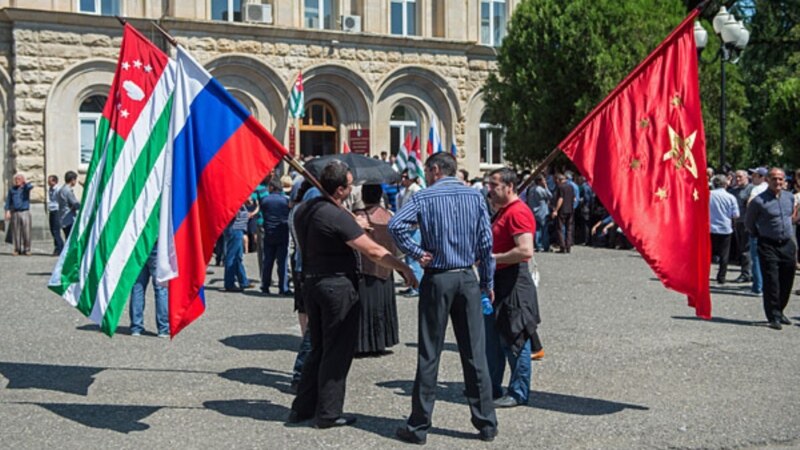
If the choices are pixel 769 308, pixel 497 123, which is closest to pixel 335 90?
pixel 497 123

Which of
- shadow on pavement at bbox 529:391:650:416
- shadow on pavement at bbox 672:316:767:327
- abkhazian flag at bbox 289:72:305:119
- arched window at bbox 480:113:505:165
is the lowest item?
shadow on pavement at bbox 529:391:650:416

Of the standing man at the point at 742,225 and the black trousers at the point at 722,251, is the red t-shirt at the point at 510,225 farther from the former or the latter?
the standing man at the point at 742,225

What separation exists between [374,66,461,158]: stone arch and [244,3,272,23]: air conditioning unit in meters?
4.01

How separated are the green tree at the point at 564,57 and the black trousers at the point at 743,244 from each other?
749 centimetres

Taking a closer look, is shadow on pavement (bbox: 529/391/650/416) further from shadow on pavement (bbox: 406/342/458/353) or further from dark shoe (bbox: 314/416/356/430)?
shadow on pavement (bbox: 406/342/458/353)

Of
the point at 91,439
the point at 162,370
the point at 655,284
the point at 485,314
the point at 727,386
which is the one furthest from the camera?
the point at 655,284

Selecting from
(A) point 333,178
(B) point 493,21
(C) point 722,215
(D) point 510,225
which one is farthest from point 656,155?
(B) point 493,21

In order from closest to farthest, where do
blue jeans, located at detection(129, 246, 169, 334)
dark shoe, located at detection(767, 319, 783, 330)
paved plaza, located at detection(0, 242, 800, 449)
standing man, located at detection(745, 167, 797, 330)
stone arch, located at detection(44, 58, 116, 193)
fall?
1. paved plaza, located at detection(0, 242, 800, 449)
2. blue jeans, located at detection(129, 246, 169, 334)
3. dark shoe, located at detection(767, 319, 783, 330)
4. standing man, located at detection(745, 167, 797, 330)
5. stone arch, located at detection(44, 58, 116, 193)

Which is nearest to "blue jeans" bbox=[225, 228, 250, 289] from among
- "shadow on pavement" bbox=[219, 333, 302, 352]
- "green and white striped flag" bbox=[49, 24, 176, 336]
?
"shadow on pavement" bbox=[219, 333, 302, 352]

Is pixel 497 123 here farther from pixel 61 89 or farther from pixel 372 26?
pixel 61 89

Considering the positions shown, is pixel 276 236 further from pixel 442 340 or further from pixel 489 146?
pixel 489 146

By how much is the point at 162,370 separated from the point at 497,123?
20549mm

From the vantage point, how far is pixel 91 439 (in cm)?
747

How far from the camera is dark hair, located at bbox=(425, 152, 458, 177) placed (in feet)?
25.3
